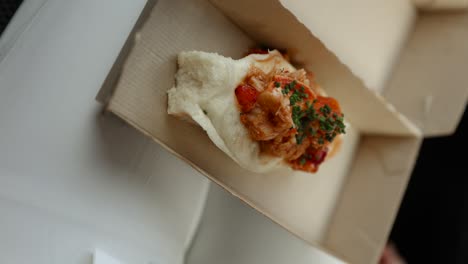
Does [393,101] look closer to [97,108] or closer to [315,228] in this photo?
[315,228]

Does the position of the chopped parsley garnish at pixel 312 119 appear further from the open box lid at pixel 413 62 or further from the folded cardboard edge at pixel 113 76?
the folded cardboard edge at pixel 113 76

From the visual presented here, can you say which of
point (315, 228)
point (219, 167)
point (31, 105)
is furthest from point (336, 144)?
point (31, 105)

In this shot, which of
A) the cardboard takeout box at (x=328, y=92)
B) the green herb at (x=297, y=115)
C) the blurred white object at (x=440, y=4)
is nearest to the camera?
the cardboard takeout box at (x=328, y=92)

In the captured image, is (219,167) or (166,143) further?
(219,167)

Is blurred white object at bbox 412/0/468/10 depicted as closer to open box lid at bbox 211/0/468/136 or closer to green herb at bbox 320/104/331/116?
open box lid at bbox 211/0/468/136

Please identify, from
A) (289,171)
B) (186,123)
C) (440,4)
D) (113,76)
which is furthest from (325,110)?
(440,4)

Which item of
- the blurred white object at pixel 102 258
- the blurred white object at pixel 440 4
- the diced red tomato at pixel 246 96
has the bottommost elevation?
the blurred white object at pixel 102 258

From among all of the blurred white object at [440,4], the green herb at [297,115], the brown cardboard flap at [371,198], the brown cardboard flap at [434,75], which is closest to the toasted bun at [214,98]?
the green herb at [297,115]
